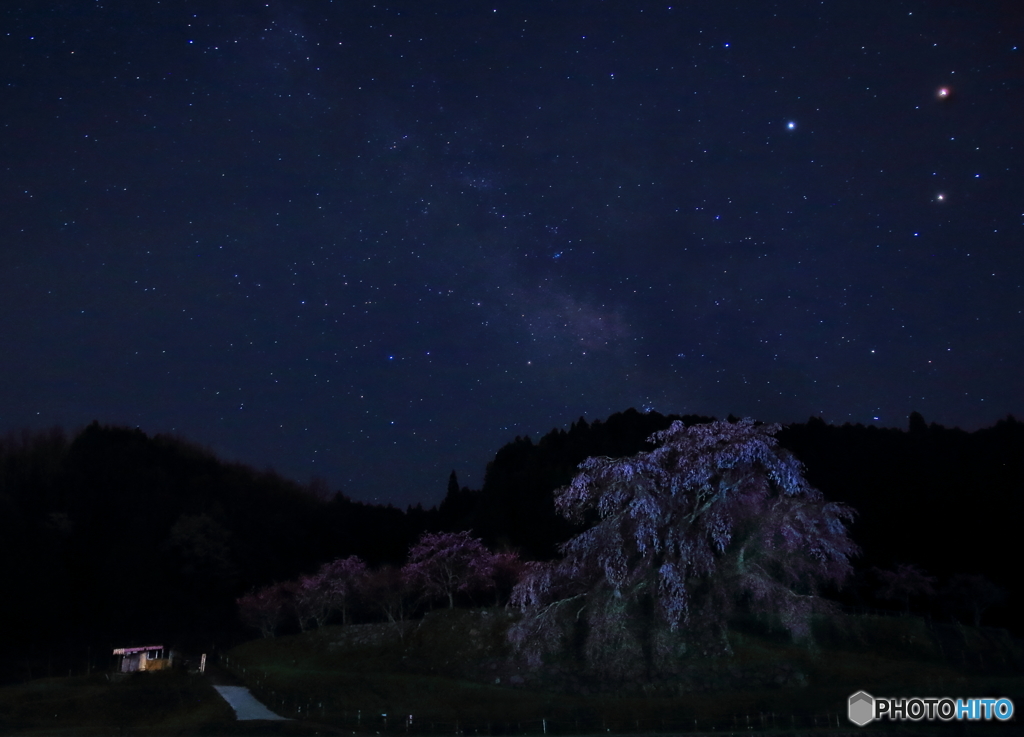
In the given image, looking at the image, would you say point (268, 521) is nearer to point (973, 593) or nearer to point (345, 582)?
point (345, 582)

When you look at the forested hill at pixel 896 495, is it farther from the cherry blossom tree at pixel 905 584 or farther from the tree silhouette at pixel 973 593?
the tree silhouette at pixel 973 593

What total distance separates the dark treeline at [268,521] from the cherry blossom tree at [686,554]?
3329cm

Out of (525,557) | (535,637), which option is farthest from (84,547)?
(535,637)

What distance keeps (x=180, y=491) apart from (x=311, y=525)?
16.6 metres

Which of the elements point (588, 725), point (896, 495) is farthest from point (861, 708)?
point (896, 495)

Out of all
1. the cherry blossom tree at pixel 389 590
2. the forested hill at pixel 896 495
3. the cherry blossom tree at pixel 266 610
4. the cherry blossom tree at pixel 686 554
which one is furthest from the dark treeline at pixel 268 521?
the cherry blossom tree at pixel 686 554

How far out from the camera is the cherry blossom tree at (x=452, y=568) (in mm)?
53344

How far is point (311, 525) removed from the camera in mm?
101438

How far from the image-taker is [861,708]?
87.2 feet

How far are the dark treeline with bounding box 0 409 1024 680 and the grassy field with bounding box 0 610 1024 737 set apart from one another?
23791 mm

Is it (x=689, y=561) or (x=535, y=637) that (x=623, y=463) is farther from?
(x=535, y=637)
